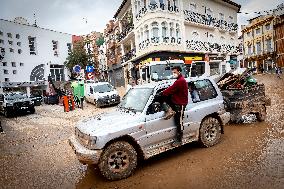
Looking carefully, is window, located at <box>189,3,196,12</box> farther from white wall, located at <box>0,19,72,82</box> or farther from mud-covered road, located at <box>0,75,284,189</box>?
mud-covered road, located at <box>0,75,284,189</box>

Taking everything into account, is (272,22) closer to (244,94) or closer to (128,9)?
(128,9)

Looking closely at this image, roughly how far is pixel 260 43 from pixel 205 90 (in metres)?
52.1

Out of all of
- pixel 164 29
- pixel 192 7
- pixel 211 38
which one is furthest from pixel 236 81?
pixel 211 38

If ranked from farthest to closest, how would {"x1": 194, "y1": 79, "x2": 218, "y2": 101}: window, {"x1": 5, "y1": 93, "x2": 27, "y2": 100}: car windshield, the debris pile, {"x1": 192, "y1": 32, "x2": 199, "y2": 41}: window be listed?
{"x1": 192, "y1": 32, "x2": 199, "y2": 41}: window → {"x1": 5, "y1": 93, "x2": 27, "y2": 100}: car windshield → the debris pile → {"x1": 194, "y1": 79, "x2": 218, "y2": 101}: window

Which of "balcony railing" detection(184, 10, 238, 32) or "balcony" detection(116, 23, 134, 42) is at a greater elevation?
"balcony railing" detection(184, 10, 238, 32)

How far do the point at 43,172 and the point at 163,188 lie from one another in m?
3.06

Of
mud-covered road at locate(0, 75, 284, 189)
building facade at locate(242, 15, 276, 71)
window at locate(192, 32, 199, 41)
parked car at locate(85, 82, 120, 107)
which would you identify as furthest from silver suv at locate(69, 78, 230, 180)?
building facade at locate(242, 15, 276, 71)

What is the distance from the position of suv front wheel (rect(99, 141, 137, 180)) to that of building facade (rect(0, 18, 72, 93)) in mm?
29725

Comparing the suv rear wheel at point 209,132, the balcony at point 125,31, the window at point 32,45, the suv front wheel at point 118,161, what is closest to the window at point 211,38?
the balcony at point 125,31

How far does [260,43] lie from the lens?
51562 mm

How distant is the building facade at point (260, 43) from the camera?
4837cm

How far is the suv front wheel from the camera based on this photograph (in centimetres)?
472

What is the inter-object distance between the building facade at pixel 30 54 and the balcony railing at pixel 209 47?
19.1 metres

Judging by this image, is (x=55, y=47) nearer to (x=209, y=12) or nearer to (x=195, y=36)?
(x=195, y=36)
